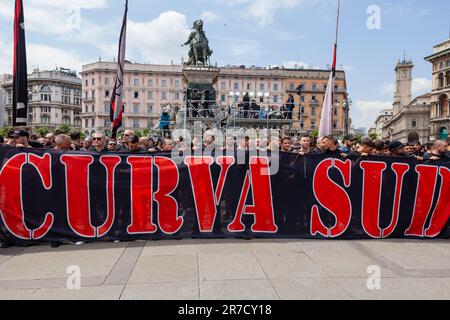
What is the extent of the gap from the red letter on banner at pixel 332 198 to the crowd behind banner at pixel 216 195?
0.02 meters

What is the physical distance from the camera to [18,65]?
7949mm

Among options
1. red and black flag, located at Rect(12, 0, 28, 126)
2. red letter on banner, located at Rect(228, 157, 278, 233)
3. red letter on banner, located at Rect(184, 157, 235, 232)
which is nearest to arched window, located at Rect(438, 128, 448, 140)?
red letter on banner, located at Rect(228, 157, 278, 233)

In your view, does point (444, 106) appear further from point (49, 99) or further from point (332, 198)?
point (49, 99)

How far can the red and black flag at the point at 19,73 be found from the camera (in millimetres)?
7879

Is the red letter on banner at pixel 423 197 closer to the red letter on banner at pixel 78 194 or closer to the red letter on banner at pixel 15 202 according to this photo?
the red letter on banner at pixel 78 194

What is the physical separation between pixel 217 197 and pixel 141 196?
1.27m

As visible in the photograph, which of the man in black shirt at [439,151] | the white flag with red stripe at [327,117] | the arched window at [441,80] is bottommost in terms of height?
the man in black shirt at [439,151]

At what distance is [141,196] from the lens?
600 cm

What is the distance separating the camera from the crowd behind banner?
5809 millimetres

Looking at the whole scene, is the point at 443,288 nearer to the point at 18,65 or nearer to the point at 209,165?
the point at 209,165

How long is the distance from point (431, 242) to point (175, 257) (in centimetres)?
432

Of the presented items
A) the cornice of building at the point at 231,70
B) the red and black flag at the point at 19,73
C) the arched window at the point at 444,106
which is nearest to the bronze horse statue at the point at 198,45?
the red and black flag at the point at 19,73

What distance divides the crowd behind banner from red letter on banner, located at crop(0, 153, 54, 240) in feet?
0.05
